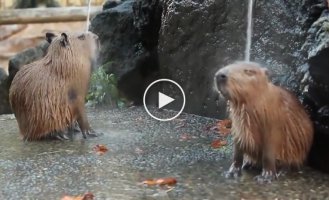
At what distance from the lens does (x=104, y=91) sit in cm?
721

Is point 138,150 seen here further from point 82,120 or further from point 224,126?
point 224,126

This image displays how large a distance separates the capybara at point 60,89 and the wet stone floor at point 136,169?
0.43ft

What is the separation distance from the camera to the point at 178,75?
638 cm

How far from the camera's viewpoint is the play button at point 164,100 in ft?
20.8

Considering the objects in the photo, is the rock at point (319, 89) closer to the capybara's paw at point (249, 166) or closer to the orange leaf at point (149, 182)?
the capybara's paw at point (249, 166)

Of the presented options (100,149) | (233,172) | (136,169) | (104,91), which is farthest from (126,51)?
(233,172)

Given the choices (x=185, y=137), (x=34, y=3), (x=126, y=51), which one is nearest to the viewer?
(x=185, y=137)

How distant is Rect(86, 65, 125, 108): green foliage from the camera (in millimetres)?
7188

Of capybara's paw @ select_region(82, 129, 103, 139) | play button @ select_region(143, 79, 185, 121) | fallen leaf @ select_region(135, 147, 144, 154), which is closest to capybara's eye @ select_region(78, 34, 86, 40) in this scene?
capybara's paw @ select_region(82, 129, 103, 139)

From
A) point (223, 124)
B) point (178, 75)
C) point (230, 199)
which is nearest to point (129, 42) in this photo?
point (178, 75)

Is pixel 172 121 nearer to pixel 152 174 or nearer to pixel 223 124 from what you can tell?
pixel 223 124

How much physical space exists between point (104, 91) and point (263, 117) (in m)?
3.80

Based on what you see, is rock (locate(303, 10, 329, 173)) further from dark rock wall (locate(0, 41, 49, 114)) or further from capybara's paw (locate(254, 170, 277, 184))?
dark rock wall (locate(0, 41, 49, 114))

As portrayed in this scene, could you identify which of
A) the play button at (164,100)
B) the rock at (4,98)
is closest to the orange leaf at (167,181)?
the play button at (164,100)
